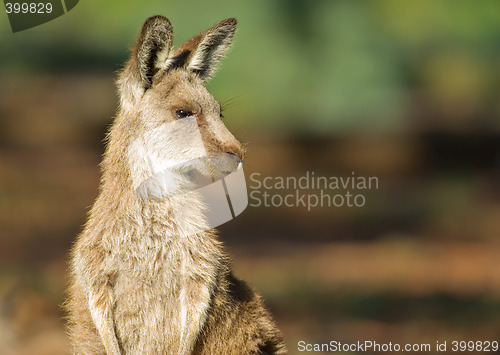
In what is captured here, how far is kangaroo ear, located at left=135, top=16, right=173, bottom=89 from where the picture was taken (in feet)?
14.6

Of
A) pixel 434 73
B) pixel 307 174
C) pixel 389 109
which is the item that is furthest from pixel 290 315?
A: pixel 434 73

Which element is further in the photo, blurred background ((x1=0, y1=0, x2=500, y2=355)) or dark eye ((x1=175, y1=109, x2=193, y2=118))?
blurred background ((x1=0, y1=0, x2=500, y2=355))

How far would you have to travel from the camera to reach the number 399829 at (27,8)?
6367mm

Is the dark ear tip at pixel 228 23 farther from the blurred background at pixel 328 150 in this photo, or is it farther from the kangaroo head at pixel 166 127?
the blurred background at pixel 328 150

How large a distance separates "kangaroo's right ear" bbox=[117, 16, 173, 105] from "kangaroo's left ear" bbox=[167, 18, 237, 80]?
10 centimetres

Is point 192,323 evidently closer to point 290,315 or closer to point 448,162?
point 290,315

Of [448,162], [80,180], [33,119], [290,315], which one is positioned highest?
[33,119]

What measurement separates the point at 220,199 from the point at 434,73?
5.15 m

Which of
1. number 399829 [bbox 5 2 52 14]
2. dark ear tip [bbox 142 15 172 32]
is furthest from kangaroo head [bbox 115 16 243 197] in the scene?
number 399829 [bbox 5 2 52 14]

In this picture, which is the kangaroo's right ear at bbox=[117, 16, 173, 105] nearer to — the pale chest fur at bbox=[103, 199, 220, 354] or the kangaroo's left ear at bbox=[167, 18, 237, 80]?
the kangaroo's left ear at bbox=[167, 18, 237, 80]

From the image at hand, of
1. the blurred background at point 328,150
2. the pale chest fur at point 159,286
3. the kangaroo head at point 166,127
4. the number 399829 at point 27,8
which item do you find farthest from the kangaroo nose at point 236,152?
the blurred background at point 328,150

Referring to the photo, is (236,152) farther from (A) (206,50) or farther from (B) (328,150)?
(B) (328,150)

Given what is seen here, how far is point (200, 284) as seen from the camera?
475cm

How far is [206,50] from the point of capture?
4.89 metres
